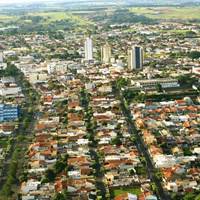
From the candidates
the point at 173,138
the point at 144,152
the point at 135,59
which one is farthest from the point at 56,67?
the point at 144,152

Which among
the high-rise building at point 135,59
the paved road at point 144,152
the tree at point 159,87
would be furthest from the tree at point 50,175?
the high-rise building at point 135,59

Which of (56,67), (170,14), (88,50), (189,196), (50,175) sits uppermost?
(189,196)

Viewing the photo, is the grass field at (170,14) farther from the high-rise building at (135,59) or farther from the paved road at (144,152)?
the paved road at (144,152)

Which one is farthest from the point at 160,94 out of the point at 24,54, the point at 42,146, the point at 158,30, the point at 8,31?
the point at 8,31

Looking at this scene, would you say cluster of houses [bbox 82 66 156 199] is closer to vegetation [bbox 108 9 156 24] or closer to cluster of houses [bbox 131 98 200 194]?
cluster of houses [bbox 131 98 200 194]

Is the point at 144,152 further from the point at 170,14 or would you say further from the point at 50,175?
the point at 170,14

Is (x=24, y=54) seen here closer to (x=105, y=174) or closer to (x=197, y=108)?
(x=197, y=108)

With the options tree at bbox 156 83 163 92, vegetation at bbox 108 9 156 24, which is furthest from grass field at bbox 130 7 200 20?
tree at bbox 156 83 163 92
